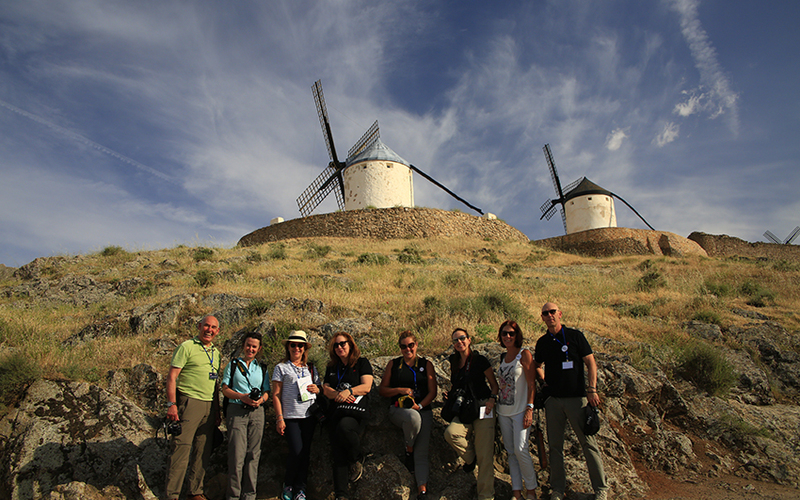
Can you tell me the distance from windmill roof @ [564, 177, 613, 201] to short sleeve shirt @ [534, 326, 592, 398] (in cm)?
2927

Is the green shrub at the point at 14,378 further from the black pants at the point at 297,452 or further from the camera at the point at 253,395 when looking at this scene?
the black pants at the point at 297,452

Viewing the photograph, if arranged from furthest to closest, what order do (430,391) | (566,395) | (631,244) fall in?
1. (631,244)
2. (430,391)
3. (566,395)

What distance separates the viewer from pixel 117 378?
527 centimetres

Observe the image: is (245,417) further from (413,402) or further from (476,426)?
(476,426)

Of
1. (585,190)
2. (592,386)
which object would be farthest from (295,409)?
(585,190)

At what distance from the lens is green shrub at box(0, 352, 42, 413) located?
4.47m

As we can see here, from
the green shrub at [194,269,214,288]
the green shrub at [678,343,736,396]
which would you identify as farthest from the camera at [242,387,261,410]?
the green shrub at [194,269,214,288]

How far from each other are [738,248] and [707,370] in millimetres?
26717

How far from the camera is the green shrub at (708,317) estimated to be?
816 centimetres

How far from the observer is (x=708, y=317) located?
8.27m

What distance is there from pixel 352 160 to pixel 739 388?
24.2 meters

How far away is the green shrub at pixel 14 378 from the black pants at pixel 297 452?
307cm

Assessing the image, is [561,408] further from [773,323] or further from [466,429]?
[773,323]

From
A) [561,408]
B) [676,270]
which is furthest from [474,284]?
[676,270]
